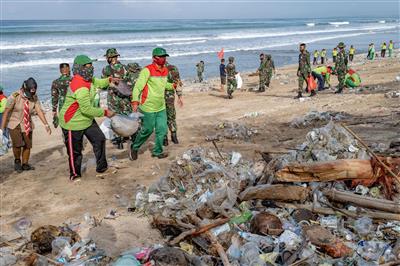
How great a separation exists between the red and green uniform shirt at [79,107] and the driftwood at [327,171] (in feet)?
9.95

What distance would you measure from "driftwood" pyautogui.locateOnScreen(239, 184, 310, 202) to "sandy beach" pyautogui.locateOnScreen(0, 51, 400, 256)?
1.10 m

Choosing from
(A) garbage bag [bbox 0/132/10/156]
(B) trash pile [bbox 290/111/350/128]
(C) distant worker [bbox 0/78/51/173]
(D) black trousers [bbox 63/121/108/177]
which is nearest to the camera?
(D) black trousers [bbox 63/121/108/177]

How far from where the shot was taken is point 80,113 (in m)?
6.52

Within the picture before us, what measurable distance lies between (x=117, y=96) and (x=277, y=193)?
4560 millimetres

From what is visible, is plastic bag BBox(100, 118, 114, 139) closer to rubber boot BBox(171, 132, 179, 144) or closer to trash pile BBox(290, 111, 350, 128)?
rubber boot BBox(171, 132, 179, 144)

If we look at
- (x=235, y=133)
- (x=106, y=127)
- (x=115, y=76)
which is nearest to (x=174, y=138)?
(x=235, y=133)

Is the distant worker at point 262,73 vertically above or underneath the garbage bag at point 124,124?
underneath

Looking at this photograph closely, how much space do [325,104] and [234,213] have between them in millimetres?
8045

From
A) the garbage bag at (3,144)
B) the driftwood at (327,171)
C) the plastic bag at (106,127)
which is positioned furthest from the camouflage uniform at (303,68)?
the driftwood at (327,171)

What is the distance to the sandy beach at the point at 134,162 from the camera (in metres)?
5.39

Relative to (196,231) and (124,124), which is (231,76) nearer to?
(124,124)

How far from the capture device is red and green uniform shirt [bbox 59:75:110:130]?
6.33 m

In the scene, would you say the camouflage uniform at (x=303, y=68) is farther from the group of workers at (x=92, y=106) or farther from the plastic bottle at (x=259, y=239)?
the plastic bottle at (x=259, y=239)

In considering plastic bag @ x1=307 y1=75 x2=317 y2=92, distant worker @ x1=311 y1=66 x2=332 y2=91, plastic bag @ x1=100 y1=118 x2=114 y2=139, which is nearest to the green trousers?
plastic bag @ x1=100 y1=118 x2=114 y2=139
